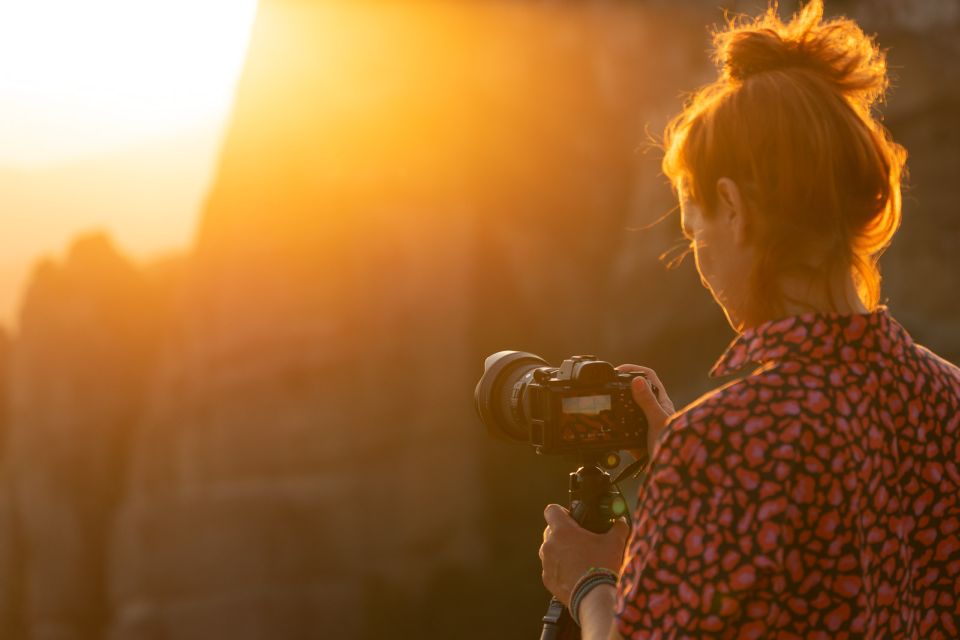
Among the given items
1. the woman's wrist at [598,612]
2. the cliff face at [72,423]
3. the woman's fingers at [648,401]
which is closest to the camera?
the woman's wrist at [598,612]

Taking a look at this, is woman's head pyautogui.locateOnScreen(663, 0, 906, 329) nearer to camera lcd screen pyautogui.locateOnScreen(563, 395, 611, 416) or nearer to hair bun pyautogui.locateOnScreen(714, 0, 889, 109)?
hair bun pyautogui.locateOnScreen(714, 0, 889, 109)

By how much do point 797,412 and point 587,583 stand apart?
481mm

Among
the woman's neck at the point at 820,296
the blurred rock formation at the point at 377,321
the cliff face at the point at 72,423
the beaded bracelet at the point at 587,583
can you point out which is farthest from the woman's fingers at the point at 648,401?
the cliff face at the point at 72,423

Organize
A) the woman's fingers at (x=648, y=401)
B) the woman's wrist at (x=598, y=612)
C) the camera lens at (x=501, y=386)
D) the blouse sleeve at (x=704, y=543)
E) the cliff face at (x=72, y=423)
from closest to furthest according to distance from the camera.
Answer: the blouse sleeve at (x=704, y=543), the woman's wrist at (x=598, y=612), the woman's fingers at (x=648, y=401), the camera lens at (x=501, y=386), the cliff face at (x=72, y=423)

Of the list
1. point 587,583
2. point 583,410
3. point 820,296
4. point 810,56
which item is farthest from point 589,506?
point 810,56

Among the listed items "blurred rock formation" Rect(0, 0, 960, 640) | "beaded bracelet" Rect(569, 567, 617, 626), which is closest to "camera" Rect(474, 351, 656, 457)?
"beaded bracelet" Rect(569, 567, 617, 626)

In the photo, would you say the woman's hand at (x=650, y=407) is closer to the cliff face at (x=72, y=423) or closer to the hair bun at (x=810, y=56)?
the hair bun at (x=810, y=56)

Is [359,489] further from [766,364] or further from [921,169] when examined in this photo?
[766,364]

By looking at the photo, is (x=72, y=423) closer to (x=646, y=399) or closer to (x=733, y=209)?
(x=646, y=399)

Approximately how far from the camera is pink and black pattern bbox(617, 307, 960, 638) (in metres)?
1.06

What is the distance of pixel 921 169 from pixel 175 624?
44.7 ft

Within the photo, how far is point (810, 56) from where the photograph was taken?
4.26 feet

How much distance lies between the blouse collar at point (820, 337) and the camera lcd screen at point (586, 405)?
512 millimetres

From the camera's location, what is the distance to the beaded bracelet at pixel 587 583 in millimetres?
1420
